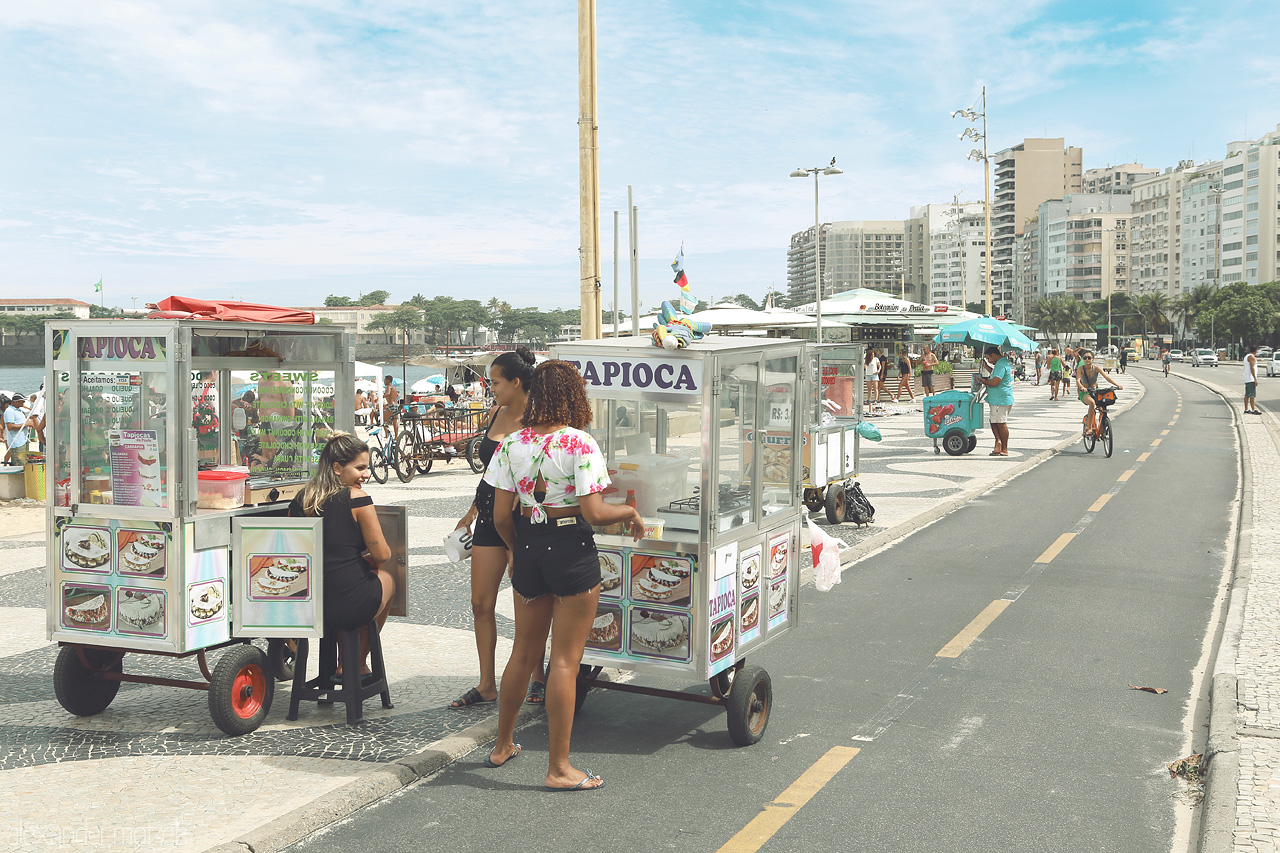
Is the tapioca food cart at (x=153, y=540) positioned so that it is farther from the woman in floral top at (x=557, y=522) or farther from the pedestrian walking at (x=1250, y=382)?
the pedestrian walking at (x=1250, y=382)

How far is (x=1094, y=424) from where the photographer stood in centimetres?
2014

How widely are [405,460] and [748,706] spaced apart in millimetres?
13447

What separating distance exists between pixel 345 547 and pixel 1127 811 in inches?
152

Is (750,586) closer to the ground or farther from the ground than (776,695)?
farther from the ground

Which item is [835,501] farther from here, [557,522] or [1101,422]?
[1101,422]

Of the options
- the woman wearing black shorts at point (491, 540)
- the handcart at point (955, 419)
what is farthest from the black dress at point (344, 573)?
the handcart at point (955, 419)

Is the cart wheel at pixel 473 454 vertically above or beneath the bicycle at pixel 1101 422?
beneath

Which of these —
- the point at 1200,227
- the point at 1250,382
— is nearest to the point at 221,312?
the point at 1250,382

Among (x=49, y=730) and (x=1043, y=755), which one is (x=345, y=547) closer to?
(x=49, y=730)

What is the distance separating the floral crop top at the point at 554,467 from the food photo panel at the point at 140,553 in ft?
6.67

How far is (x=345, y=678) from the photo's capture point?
5.63m

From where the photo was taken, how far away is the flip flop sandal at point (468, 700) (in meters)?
5.93

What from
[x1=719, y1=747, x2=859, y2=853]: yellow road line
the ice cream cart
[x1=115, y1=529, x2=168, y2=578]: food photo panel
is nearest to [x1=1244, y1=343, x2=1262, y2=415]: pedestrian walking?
the ice cream cart

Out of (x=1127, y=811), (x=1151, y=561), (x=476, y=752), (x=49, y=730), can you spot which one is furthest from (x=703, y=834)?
(x=1151, y=561)
